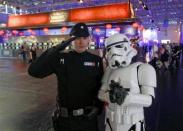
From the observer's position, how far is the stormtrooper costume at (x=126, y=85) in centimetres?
250

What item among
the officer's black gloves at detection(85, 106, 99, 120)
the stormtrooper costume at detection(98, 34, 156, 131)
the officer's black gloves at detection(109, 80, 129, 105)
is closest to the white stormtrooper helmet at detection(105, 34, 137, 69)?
the stormtrooper costume at detection(98, 34, 156, 131)

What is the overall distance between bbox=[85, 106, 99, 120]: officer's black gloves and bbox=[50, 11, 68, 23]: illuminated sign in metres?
21.0

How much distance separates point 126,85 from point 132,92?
87 millimetres

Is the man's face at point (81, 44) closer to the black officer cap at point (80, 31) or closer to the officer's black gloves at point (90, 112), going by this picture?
the black officer cap at point (80, 31)

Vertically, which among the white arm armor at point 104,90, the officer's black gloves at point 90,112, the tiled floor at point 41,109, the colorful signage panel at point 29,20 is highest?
the colorful signage panel at point 29,20

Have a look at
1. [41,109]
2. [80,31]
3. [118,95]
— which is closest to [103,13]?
[41,109]

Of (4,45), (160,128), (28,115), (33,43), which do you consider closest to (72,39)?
(160,128)

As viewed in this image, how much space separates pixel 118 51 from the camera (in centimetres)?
265

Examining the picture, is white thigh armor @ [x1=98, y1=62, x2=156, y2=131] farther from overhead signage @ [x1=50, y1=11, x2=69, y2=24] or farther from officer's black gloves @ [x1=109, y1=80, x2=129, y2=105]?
overhead signage @ [x1=50, y1=11, x2=69, y2=24]

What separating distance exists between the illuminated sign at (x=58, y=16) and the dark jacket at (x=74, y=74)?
20840 millimetres

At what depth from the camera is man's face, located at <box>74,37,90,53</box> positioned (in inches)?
109

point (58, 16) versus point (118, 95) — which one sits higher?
point (58, 16)

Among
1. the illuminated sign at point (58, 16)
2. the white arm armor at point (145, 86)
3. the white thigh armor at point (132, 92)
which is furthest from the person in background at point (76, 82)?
the illuminated sign at point (58, 16)

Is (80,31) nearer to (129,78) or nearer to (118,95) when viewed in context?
(129,78)
